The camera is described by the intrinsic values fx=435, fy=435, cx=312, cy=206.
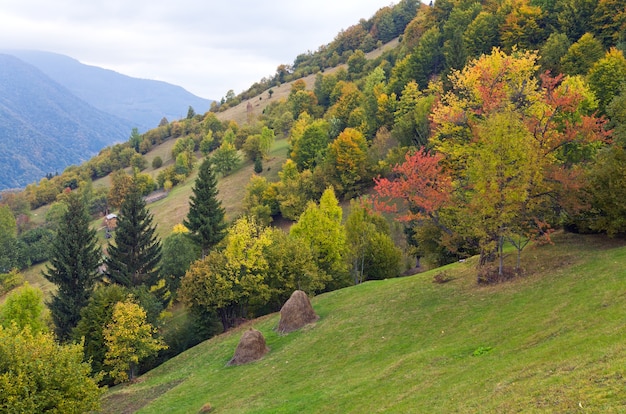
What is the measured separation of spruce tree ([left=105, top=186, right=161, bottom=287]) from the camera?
6034 centimetres

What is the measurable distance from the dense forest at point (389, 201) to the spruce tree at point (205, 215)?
8.3 inches

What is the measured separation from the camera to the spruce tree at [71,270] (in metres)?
56.2

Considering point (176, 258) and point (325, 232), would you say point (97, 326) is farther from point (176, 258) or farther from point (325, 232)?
point (176, 258)

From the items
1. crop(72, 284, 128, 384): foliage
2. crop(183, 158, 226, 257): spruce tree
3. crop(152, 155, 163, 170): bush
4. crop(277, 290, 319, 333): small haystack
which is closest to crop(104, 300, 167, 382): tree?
crop(72, 284, 128, 384): foliage

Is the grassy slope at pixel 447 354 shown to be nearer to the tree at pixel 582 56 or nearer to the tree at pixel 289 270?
the tree at pixel 289 270

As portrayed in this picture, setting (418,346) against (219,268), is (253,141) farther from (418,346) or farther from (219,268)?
(418,346)

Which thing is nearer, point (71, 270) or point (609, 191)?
point (609, 191)

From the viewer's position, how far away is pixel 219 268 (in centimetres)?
5031

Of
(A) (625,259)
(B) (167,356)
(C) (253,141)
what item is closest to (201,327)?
(B) (167,356)

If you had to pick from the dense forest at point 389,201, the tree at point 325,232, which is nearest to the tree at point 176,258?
the dense forest at point 389,201

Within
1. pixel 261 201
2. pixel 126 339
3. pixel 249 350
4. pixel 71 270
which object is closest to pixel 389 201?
pixel 249 350

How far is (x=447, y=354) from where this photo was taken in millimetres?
22281

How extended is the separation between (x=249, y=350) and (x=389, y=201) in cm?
2032

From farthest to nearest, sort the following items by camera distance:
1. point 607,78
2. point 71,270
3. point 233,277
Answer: point 607,78
point 71,270
point 233,277
